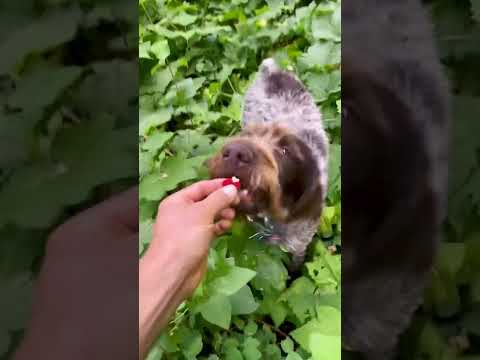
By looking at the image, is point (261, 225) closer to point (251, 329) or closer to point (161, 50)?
point (251, 329)

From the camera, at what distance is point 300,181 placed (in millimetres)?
692

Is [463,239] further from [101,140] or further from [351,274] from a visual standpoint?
[101,140]

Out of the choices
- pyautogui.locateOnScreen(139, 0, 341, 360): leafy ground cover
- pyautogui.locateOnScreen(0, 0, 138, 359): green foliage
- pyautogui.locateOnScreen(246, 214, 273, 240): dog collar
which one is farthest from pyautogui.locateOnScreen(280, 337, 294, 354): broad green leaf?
pyautogui.locateOnScreen(0, 0, 138, 359): green foliage

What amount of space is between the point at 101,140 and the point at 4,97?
12 centimetres

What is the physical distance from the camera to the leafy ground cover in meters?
0.67

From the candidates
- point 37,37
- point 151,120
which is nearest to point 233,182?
point 151,120

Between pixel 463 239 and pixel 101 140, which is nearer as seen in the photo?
pixel 101 140

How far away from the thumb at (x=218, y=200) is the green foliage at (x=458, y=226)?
0.99 feet

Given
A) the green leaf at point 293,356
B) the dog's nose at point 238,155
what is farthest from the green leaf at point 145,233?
the green leaf at point 293,356

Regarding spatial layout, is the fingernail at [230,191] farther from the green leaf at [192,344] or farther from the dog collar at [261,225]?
the green leaf at [192,344]

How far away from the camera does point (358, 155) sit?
0.73 meters

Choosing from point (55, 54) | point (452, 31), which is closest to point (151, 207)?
point (55, 54)

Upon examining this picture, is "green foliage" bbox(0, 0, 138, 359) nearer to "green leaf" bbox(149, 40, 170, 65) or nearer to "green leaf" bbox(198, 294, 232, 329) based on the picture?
"green leaf" bbox(149, 40, 170, 65)

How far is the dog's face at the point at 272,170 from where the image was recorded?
67 cm
